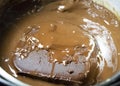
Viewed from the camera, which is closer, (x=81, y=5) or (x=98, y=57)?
(x=98, y=57)

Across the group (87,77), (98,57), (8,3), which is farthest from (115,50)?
(8,3)

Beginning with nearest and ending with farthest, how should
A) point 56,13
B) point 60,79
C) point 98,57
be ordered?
point 60,79 < point 98,57 < point 56,13

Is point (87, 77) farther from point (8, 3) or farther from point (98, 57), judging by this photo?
point (8, 3)

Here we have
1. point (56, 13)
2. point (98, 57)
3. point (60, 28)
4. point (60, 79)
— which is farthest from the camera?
point (56, 13)

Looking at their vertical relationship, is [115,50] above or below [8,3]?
below

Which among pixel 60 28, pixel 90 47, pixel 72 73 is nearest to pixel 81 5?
pixel 60 28

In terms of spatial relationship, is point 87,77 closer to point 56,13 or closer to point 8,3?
point 56,13
